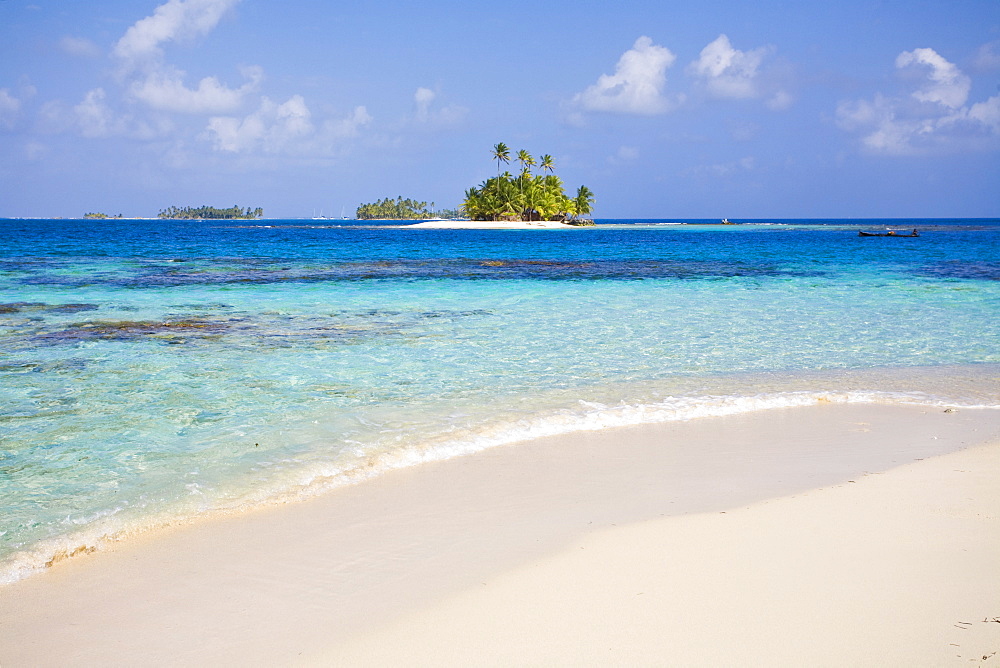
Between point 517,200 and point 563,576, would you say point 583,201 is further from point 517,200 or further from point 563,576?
point 563,576

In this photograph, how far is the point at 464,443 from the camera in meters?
6.05

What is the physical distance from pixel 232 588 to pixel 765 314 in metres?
13.6

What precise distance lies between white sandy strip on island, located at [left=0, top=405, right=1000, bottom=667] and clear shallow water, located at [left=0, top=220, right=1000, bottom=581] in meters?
0.67

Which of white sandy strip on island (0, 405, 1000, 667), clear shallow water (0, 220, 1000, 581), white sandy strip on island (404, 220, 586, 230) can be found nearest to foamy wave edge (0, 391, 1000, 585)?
clear shallow water (0, 220, 1000, 581)

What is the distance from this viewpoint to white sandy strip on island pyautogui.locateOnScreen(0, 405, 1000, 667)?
3031 mm

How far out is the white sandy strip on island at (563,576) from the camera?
3031 mm

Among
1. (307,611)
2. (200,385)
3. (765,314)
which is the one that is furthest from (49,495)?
(765,314)

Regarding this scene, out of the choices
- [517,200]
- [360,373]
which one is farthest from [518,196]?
[360,373]

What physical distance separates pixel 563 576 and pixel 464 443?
2.51 meters

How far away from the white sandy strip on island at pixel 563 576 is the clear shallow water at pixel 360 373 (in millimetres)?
674

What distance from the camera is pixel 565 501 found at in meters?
4.74

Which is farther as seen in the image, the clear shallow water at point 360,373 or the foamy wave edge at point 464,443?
the clear shallow water at point 360,373

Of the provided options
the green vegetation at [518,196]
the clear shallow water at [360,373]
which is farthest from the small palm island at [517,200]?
the clear shallow water at [360,373]

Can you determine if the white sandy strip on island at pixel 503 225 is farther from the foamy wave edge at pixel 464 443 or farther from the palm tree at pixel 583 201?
the foamy wave edge at pixel 464 443
